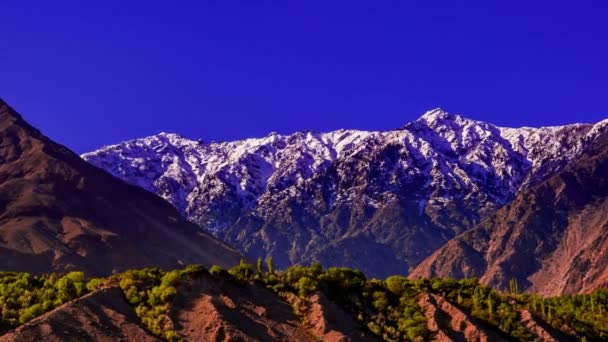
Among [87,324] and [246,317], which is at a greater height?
[246,317]

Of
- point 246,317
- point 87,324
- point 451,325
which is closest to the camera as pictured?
point 87,324

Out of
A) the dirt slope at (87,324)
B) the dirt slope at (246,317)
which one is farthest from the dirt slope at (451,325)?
the dirt slope at (87,324)

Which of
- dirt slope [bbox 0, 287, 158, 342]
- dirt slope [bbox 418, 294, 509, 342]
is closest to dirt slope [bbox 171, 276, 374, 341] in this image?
dirt slope [bbox 0, 287, 158, 342]

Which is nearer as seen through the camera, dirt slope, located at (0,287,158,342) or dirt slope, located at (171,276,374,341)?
dirt slope, located at (0,287,158,342)

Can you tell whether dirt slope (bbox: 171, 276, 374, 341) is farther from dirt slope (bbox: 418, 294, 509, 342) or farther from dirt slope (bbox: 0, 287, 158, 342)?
dirt slope (bbox: 418, 294, 509, 342)

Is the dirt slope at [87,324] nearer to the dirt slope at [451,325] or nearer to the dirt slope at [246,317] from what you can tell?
the dirt slope at [246,317]

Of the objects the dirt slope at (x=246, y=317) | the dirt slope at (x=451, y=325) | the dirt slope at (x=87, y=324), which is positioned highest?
the dirt slope at (x=451, y=325)

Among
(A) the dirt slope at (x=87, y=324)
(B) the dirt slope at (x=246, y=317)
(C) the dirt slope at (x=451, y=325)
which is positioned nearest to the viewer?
(A) the dirt slope at (x=87, y=324)

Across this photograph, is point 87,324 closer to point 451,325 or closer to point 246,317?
point 246,317

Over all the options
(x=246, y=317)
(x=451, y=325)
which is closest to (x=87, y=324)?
(x=246, y=317)

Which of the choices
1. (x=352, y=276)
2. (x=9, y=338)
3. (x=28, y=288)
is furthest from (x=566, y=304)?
(x=9, y=338)

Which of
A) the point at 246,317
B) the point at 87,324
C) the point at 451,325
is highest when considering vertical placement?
the point at 451,325

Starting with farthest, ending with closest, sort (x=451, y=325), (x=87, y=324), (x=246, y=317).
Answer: (x=451, y=325) → (x=246, y=317) → (x=87, y=324)

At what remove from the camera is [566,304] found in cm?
13762
